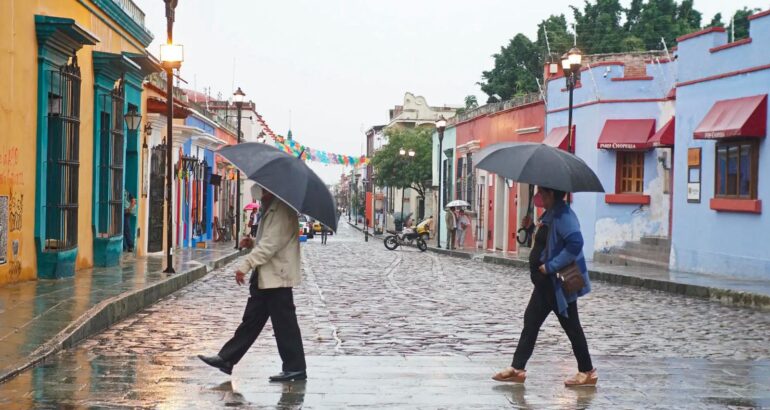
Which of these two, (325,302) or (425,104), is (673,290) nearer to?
(325,302)

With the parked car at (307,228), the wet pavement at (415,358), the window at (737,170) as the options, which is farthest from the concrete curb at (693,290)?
the parked car at (307,228)

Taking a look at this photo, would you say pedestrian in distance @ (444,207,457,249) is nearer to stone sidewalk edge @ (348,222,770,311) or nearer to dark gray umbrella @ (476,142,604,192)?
stone sidewalk edge @ (348,222,770,311)

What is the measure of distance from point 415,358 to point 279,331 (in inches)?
69.8

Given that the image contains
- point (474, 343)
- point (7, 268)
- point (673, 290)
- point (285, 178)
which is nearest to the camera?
point (285, 178)

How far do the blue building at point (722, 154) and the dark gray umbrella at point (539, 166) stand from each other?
11.9 meters

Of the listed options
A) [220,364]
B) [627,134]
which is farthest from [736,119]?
[220,364]

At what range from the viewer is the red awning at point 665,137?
985 inches

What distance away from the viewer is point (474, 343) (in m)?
10.8

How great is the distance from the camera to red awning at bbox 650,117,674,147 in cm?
2502

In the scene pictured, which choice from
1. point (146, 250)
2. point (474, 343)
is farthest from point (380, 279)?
point (474, 343)

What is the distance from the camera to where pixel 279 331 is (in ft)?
26.9

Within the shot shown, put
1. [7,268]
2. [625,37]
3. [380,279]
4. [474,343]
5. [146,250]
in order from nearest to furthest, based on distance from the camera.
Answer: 1. [474,343]
2. [7,268]
3. [380,279]
4. [146,250]
5. [625,37]

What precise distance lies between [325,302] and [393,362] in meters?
6.04

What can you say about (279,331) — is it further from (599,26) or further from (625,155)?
(599,26)
